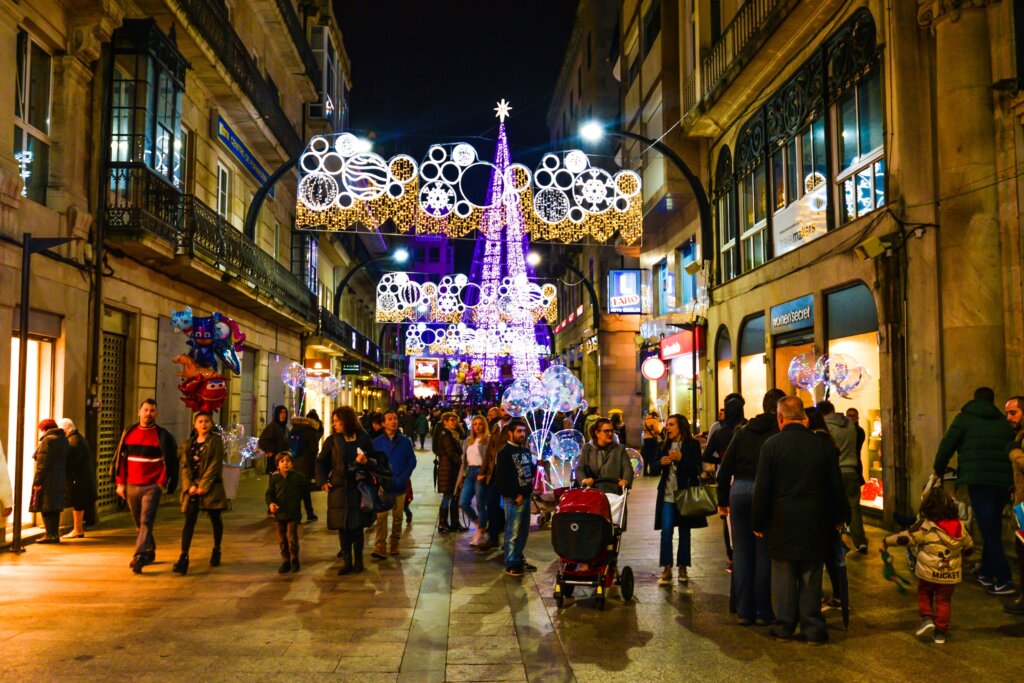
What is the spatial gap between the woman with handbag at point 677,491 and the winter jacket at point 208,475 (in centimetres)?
456

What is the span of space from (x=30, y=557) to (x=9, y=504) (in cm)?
131

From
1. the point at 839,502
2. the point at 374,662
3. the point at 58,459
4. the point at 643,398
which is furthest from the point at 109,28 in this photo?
the point at 643,398

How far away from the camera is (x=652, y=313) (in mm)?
29234

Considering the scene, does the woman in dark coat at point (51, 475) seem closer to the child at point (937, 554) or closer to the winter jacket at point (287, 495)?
the winter jacket at point (287, 495)

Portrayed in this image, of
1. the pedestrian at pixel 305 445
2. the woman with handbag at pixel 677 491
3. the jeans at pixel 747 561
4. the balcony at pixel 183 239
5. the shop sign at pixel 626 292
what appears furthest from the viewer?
the shop sign at pixel 626 292

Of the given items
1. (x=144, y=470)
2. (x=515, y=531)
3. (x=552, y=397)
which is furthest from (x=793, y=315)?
(x=144, y=470)

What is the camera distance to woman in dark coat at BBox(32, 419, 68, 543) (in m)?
10.9

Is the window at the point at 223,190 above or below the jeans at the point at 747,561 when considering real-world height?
above

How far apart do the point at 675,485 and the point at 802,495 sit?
2.65 metres

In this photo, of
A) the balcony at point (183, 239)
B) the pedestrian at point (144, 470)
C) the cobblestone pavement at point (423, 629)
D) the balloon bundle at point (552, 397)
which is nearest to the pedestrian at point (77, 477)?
the cobblestone pavement at point (423, 629)

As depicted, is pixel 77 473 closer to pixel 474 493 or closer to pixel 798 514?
pixel 474 493

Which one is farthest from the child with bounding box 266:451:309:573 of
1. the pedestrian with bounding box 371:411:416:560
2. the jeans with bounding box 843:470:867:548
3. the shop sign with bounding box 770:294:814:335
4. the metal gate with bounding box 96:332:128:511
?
the shop sign with bounding box 770:294:814:335

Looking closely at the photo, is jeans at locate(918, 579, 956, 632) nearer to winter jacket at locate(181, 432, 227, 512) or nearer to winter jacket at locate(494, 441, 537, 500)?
winter jacket at locate(494, 441, 537, 500)

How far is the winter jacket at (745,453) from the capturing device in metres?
7.29
